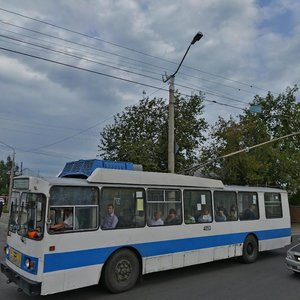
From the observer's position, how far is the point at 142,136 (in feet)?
88.8

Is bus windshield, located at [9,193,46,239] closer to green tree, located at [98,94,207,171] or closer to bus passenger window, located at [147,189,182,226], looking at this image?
bus passenger window, located at [147,189,182,226]

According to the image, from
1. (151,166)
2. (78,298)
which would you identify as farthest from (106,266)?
(151,166)

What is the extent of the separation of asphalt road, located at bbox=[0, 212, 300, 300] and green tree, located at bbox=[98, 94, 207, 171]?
15.4 meters

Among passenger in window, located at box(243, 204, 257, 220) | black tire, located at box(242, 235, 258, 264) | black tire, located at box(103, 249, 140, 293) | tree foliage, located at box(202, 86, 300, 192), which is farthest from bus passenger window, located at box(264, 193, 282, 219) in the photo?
tree foliage, located at box(202, 86, 300, 192)

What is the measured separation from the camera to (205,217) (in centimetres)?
1017

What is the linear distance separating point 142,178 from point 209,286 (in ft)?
9.49

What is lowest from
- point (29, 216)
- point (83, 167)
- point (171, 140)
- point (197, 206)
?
point (29, 216)

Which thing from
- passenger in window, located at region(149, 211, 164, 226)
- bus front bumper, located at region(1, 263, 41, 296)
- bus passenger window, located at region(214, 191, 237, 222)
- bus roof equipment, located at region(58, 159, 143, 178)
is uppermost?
bus roof equipment, located at region(58, 159, 143, 178)

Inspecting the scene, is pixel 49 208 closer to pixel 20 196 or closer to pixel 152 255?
pixel 20 196

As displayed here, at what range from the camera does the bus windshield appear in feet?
22.9

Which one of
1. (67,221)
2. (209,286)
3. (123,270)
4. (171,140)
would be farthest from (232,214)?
(171,140)

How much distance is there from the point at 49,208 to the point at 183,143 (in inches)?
788

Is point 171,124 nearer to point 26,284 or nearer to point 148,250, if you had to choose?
point 148,250

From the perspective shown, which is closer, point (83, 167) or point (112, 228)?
point (112, 228)
